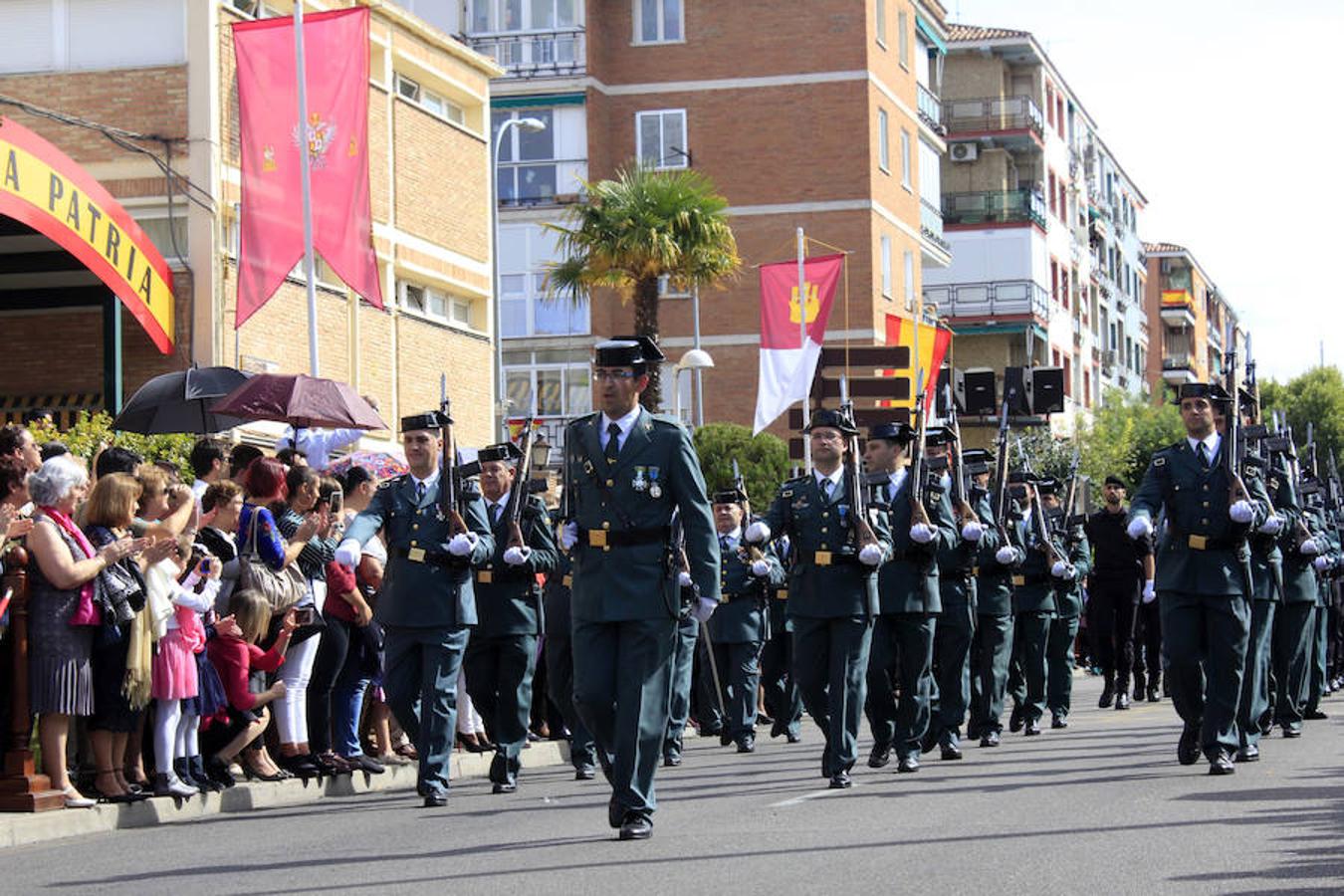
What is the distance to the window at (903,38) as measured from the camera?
5850cm

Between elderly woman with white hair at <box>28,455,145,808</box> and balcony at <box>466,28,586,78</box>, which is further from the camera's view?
balcony at <box>466,28,586,78</box>

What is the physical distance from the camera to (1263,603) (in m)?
15.2

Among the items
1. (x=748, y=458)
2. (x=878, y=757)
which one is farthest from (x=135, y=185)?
(x=878, y=757)

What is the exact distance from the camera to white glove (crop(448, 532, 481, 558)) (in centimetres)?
1311

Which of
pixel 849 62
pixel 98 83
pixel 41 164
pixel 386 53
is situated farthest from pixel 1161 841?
pixel 849 62

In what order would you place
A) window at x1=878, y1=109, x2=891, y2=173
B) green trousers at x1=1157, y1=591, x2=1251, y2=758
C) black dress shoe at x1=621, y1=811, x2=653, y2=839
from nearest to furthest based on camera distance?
1. black dress shoe at x1=621, y1=811, x2=653, y2=839
2. green trousers at x1=1157, y1=591, x2=1251, y2=758
3. window at x1=878, y1=109, x2=891, y2=173

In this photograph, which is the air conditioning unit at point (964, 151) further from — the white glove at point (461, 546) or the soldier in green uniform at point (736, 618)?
the white glove at point (461, 546)

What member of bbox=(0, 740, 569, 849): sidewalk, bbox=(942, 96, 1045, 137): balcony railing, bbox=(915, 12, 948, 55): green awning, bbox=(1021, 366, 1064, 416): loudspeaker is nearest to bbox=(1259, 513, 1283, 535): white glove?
bbox=(0, 740, 569, 849): sidewalk

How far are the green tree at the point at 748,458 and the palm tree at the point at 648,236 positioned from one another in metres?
1.98

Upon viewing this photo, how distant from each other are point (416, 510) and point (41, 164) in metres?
13.0

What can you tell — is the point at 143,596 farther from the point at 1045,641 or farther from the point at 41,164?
the point at 41,164

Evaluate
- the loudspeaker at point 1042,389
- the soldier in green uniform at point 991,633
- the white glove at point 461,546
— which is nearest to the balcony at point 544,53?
the loudspeaker at point 1042,389

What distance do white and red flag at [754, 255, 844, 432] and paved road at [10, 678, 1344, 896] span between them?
75.0 ft

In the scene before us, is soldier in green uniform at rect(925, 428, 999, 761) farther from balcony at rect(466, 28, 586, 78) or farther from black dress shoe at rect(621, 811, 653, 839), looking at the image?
balcony at rect(466, 28, 586, 78)
